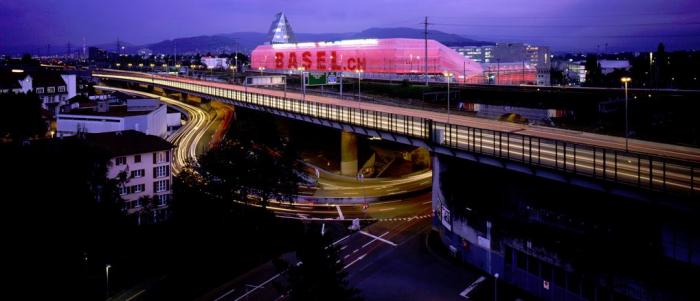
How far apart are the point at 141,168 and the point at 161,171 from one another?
1.18m

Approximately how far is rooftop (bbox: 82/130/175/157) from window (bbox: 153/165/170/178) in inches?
39.1

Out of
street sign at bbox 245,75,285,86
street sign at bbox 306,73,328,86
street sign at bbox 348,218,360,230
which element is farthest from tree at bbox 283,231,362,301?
street sign at bbox 245,75,285,86

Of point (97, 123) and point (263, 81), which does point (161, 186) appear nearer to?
point (97, 123)

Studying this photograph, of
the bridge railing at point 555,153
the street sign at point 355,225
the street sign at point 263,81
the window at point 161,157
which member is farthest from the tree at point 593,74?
the window at point 161,157

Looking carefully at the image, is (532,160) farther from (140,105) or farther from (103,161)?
(140,105)

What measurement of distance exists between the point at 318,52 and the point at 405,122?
48.2 metres

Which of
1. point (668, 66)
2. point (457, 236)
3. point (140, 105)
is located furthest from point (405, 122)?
point (668, 66)

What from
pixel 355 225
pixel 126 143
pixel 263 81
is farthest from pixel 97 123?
pixel 263 81

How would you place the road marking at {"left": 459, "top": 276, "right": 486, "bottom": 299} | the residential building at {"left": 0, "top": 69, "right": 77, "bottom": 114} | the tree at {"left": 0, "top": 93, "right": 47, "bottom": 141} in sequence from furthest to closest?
the residential building at {"left": 0, "top": 69, "right": 77, "bottom": 114} → the tree at {"left": 0, "top": 93, "right": 47, "bottom": 141} → the road marking at {"left": 459, "top": 276, "right": 486, "bottom": 299}

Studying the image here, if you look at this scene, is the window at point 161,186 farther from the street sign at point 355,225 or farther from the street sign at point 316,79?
the street sign at point 355,225

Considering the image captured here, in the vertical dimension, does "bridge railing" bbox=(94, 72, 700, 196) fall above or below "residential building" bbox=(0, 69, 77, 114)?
below

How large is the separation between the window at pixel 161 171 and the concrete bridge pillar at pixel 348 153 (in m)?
11.0

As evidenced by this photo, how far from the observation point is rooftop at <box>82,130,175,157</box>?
91.9ft

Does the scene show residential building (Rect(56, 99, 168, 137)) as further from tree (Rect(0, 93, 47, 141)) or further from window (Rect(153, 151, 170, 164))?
window (Rect(153, 151, 170, 164))
